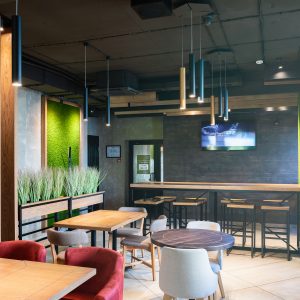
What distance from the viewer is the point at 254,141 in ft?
27.4

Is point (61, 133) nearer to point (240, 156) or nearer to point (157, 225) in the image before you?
point (157, 225)

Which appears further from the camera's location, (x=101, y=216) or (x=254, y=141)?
(x=254, y=141)

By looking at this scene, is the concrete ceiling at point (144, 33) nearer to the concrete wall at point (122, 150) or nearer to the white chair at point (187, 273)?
the white chair at point (187, 273)

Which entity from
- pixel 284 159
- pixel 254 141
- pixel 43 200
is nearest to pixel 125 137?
pixel 254 141

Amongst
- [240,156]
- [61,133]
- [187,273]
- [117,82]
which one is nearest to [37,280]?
[187,273]

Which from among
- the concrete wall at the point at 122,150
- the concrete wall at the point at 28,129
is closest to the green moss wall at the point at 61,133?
the concrete wall at the point at 28,129

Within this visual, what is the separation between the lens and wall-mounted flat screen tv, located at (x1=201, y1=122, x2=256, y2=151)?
27.6 feet

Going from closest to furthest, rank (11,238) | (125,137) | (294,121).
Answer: (11,238) → (294,121) → (125,137)

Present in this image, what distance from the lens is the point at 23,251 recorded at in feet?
9.67

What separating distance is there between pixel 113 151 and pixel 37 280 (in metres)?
8.08

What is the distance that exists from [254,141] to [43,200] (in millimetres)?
5328

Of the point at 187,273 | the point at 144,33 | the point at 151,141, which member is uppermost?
the point at 144,33

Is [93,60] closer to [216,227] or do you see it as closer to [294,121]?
[216,227]

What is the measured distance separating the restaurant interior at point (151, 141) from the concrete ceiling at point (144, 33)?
0.08 feet
